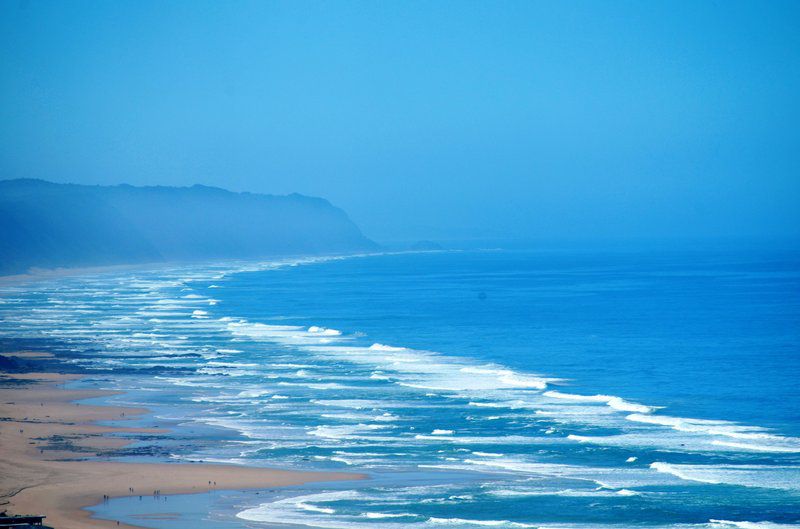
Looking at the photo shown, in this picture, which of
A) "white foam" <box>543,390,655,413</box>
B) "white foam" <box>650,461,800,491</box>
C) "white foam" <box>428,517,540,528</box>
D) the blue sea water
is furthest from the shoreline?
"white foam" <box>543,390,655,413</box>

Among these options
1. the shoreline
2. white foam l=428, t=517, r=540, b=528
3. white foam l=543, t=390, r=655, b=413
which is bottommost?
white foam l=428, t=517, r=540, b=528

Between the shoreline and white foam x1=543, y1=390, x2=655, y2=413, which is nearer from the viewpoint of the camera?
the shoreline

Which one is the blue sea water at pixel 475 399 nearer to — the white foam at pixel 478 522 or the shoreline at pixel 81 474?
the white foam at pixel 478 522

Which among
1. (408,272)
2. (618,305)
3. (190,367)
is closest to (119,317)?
(190,367)

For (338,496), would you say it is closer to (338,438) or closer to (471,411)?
(338,438)

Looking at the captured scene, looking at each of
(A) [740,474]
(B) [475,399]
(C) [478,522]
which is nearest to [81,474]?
(C) [478,522]

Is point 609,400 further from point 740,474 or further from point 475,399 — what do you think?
point 740,474

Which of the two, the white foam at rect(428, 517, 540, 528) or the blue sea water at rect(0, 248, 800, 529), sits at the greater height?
the blue sea water at rect(0, 248, 800, 529)

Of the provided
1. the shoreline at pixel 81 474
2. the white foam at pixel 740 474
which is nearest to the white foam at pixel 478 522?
the shoreline at pixel 81 474

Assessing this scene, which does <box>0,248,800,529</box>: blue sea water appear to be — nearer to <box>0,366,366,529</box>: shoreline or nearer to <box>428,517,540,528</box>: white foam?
<box>428,517,540,528</box>: white foam
